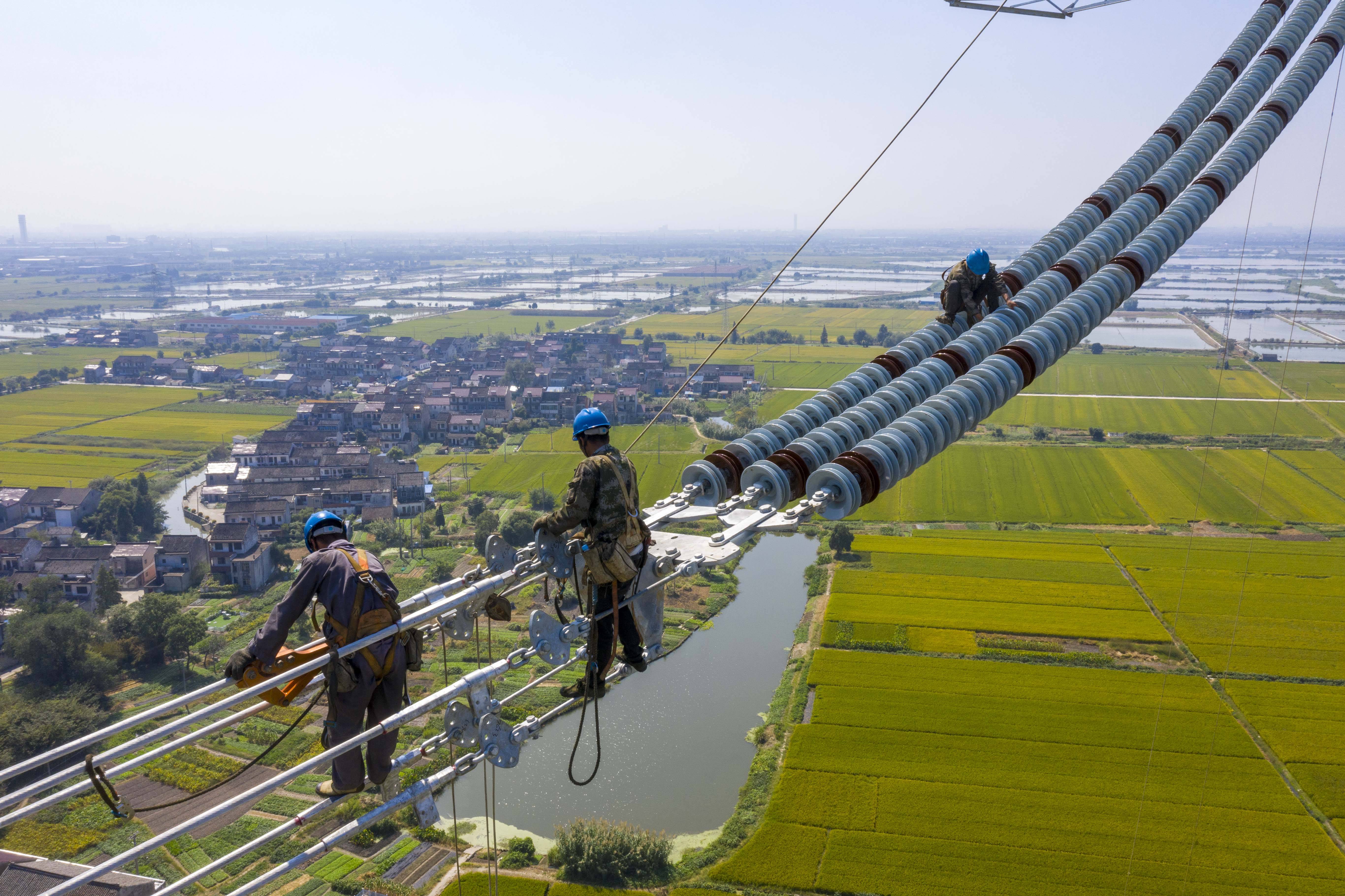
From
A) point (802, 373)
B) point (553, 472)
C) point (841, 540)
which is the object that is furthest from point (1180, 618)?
point (802, 373)

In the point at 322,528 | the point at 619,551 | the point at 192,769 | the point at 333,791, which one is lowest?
the point at 192,769

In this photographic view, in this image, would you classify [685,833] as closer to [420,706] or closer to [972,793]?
[972,793]

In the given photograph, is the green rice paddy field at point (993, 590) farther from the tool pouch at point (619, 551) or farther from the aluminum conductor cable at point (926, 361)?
the tool pouch at point (619, 551)

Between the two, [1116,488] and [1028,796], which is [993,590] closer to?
[1028,796]

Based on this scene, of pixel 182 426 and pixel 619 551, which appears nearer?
pixel 619 551

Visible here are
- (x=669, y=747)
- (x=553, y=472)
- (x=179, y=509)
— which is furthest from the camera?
(x=553, y=472)

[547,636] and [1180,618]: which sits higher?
[547,636]

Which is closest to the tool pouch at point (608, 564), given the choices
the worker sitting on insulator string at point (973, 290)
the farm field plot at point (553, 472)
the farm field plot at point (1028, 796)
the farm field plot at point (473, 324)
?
the worker sitting on insulator string at point (973, 290)
